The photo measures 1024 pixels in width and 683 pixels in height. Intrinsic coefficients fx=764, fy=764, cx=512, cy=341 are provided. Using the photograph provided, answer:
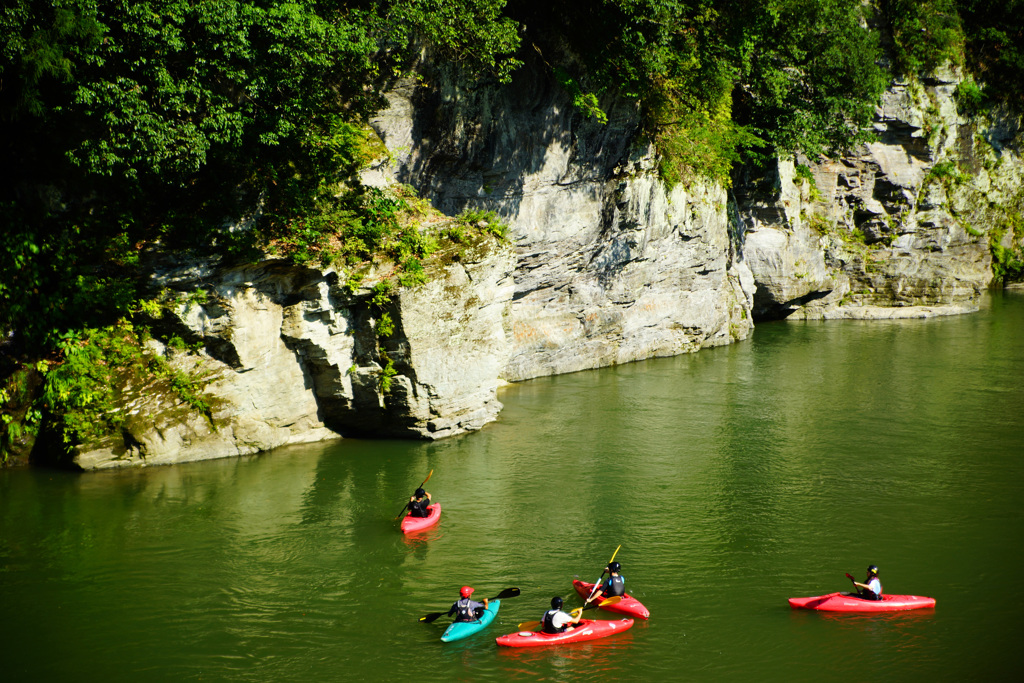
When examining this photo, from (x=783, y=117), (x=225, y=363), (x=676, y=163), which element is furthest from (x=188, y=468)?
(x=783, y=117)

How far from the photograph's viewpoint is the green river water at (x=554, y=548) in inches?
420

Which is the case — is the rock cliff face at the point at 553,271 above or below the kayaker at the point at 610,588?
above

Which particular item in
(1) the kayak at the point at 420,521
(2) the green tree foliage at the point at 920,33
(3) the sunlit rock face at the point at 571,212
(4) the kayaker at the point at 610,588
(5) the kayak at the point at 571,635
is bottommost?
(5) the kayak at the point at 571,635

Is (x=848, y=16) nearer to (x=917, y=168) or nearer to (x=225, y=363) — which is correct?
(x=917, y=168)

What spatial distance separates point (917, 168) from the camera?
3875 centimetres

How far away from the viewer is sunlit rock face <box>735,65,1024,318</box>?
120 feet

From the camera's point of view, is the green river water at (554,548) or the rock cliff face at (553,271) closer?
the green river water at (554,548)

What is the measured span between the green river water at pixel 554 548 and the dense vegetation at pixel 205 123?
4.21 meters

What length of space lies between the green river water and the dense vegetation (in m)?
4.21

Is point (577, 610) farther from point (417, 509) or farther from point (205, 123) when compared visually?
point (205, 123)

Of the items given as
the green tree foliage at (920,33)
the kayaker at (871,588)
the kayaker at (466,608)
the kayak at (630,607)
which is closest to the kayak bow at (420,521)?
the kayaker at (466,608)

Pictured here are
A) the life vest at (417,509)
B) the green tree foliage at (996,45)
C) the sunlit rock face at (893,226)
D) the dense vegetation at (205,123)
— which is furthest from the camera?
the green tree foliage at (996,45)

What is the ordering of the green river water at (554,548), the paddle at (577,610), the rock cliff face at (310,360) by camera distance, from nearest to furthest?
the green river water at (554,548)
the paddle at (577,610)
the rock cliff face at (310,360)

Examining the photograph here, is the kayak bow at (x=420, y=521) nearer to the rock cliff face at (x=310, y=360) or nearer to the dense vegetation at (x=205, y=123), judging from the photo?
the rock cliff face at (x=310, y=360)
